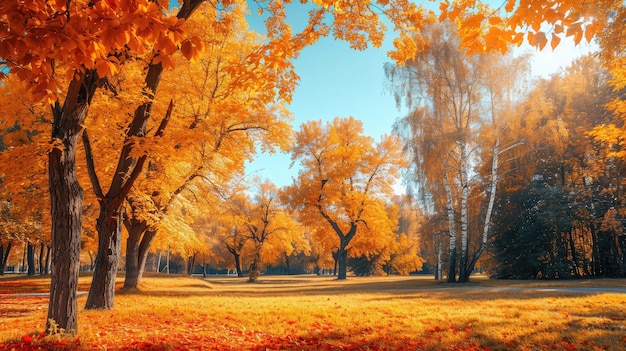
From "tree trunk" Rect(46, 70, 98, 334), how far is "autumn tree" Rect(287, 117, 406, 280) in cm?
2507

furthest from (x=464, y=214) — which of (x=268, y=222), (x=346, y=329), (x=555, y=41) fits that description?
(x=268, y=222)

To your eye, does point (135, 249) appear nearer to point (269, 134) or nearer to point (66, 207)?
point (269, 134)

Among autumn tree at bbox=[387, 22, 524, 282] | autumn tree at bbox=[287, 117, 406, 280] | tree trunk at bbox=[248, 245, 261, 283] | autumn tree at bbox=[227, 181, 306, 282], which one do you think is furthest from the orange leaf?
autumn tree at bbox=[227, 181, 306, 282]

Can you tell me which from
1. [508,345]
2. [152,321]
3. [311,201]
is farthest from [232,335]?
[311,201]

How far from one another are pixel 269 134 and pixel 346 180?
1833cm

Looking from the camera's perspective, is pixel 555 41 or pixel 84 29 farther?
pixel 555 41

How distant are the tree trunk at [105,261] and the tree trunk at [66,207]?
10.0 feet

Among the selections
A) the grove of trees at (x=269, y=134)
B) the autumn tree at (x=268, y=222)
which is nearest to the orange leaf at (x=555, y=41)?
the grove of trees at (x=269, y=134)

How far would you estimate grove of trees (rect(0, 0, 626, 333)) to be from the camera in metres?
3.38

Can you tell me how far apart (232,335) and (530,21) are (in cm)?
608

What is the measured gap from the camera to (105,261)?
29.2 feet

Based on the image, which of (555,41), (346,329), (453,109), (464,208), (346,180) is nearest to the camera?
(555,41)

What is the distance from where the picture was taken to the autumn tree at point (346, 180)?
30.3m

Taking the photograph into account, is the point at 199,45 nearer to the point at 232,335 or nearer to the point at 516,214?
the point at 232,335
